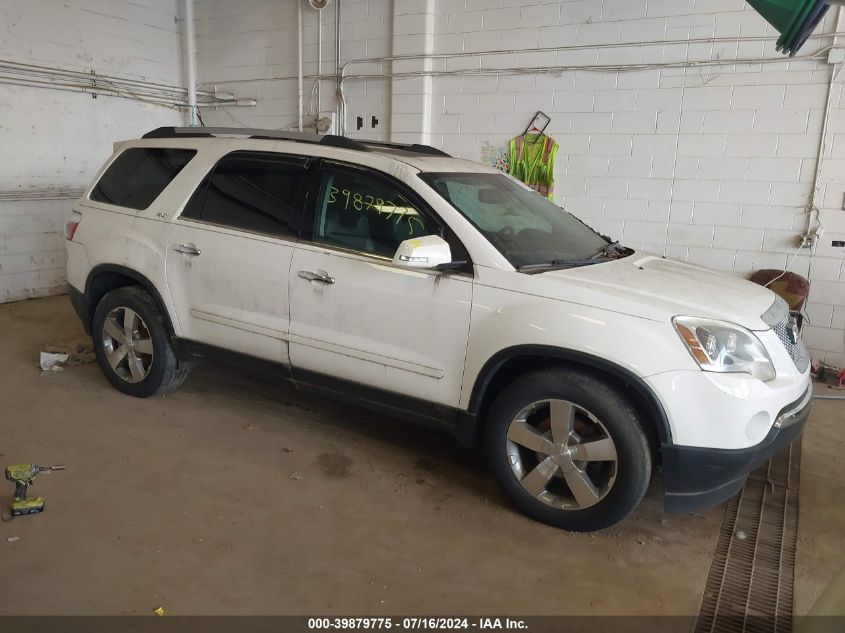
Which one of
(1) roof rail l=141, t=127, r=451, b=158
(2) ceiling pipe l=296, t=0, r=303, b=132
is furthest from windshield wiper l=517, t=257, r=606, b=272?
(2) ceiling pipe l=296, t=0, r=303, b=132

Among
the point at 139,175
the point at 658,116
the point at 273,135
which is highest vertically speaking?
the point at 658,116

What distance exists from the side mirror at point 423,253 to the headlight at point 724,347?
1.07 meters

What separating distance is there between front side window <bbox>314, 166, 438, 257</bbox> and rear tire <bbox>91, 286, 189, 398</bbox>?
145 cm

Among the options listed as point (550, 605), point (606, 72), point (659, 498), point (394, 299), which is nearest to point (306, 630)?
point (550, 605)

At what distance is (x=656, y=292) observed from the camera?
9.48 ft

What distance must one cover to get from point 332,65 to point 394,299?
18.6 feet

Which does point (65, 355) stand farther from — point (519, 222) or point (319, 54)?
point (319, 54)

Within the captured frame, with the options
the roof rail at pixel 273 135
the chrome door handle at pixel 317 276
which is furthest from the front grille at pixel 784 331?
the roof rail at pixel 273 135

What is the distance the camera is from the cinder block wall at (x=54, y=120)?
7.17 metres

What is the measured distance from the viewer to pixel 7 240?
730 cm

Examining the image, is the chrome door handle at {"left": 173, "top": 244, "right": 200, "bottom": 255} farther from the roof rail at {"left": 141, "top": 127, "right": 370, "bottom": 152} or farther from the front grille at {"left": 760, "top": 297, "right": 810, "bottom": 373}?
the front grille at {"left": 760, "top": 297, "right": 810, "bottom": 373}

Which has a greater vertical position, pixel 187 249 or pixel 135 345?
pixel 187 249

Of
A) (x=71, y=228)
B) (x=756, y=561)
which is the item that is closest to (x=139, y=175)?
(x=71, y=228)

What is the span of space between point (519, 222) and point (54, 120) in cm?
665
